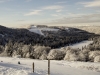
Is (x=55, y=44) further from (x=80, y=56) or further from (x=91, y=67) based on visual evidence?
(x=91, y=67)

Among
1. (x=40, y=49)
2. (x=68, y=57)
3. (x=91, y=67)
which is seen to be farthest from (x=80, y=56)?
(x=91, y=67)

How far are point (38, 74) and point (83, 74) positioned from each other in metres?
8.95

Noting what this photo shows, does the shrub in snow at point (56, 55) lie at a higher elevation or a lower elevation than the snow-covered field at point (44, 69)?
lower

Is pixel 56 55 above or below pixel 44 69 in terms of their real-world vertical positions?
below

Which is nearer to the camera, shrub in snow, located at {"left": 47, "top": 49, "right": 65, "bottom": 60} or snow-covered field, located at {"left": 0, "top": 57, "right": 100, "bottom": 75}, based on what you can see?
snow-covered field, located at {"left": 0, "top": 57, "right": 100, "bottom": 75}

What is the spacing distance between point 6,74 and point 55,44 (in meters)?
162

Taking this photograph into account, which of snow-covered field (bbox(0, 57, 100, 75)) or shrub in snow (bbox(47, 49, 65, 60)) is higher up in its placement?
snow-covered field (bbox(0, 57, 100, 75))

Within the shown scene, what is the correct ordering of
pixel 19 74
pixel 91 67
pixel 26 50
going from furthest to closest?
pixel 26 50, pixel 91 67, pixel 19 74

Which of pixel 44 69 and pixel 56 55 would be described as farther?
pixel 56 55

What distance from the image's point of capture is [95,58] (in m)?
80.6

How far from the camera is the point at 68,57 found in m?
85.4

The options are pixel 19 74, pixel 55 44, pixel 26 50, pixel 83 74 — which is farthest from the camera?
pixel 55 44

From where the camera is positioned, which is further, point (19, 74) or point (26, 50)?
point (26, 50)

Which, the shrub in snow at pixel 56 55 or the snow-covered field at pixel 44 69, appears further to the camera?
the shrub in snow at pixel 56 55
